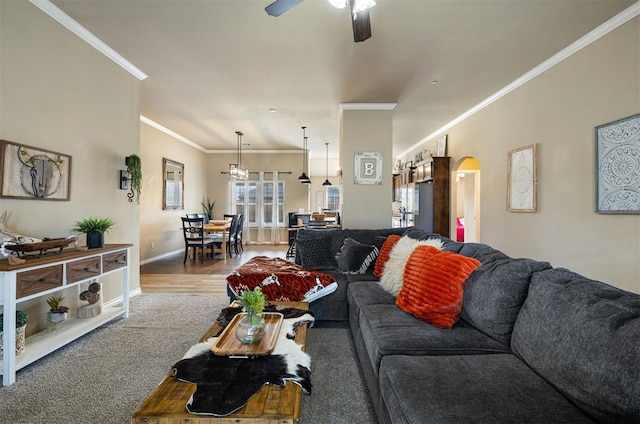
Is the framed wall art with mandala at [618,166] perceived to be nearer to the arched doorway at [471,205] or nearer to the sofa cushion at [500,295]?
the sofa cushion at [500,295]

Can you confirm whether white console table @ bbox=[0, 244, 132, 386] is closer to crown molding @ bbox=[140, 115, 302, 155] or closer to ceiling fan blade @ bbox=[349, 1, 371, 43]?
ceiling fan blade @ bbox=[349, 1, 371, 43]

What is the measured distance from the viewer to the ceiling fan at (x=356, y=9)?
1680 millimetres

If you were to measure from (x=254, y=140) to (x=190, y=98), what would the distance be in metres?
3.08

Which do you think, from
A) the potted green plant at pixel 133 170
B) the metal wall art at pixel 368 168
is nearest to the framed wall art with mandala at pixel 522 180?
the metal wall art at pixel 368 168

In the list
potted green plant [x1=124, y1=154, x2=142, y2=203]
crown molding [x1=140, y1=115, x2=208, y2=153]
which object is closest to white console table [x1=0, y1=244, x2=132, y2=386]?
potted green plant [x1=124, y1=154, x2=142, y2=203]

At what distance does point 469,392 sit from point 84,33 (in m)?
4.17

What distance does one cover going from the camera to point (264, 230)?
Answer: 9.12 m

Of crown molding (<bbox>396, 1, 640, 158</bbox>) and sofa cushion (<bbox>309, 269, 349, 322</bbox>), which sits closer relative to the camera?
crown molding (<bbox>396, 1, 640, 158</bbox>)

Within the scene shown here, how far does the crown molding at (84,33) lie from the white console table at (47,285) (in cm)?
207

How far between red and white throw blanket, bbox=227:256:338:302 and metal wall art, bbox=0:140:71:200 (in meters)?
1.76

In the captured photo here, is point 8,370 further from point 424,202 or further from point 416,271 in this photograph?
point 424,202

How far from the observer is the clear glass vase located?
1.62 m

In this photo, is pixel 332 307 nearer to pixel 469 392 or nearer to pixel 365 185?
pixel 469 392

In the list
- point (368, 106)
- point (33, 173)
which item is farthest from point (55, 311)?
point (368, 106)
